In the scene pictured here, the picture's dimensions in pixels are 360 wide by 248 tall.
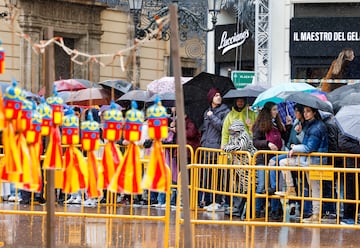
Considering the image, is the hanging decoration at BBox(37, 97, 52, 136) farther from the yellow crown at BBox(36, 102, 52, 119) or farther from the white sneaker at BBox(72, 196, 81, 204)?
the white sneaker at BBox(72, 196, 81, 204)

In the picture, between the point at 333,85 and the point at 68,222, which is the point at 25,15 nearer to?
the point at 333,85

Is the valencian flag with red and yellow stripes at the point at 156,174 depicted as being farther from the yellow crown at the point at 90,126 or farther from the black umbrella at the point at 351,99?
the black umbrella at the point at 351,99

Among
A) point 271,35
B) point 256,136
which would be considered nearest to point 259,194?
point 256,136

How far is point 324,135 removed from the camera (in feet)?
53.8

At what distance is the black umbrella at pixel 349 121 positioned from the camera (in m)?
15.4

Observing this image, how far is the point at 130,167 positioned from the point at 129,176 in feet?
0.25

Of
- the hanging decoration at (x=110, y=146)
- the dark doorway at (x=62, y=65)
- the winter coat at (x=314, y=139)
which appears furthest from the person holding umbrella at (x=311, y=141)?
the dark doorway at (x=62, y=65)

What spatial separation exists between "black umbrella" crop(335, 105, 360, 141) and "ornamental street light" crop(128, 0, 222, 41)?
8.57m

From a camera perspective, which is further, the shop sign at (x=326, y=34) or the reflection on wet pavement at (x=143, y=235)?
the shop sign at (x=326, y=34)

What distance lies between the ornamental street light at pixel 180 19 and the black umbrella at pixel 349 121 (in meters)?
8.57

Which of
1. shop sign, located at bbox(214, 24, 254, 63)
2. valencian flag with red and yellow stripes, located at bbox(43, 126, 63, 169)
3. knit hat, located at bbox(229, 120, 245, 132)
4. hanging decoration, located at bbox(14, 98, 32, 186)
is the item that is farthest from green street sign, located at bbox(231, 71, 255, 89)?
hanging decoration, located at bbox(14, 98, 32, 186)

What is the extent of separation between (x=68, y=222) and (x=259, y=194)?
278 centimetres

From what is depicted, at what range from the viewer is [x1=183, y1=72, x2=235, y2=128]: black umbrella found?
768 inches

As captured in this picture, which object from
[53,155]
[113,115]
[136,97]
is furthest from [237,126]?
[53,155]
